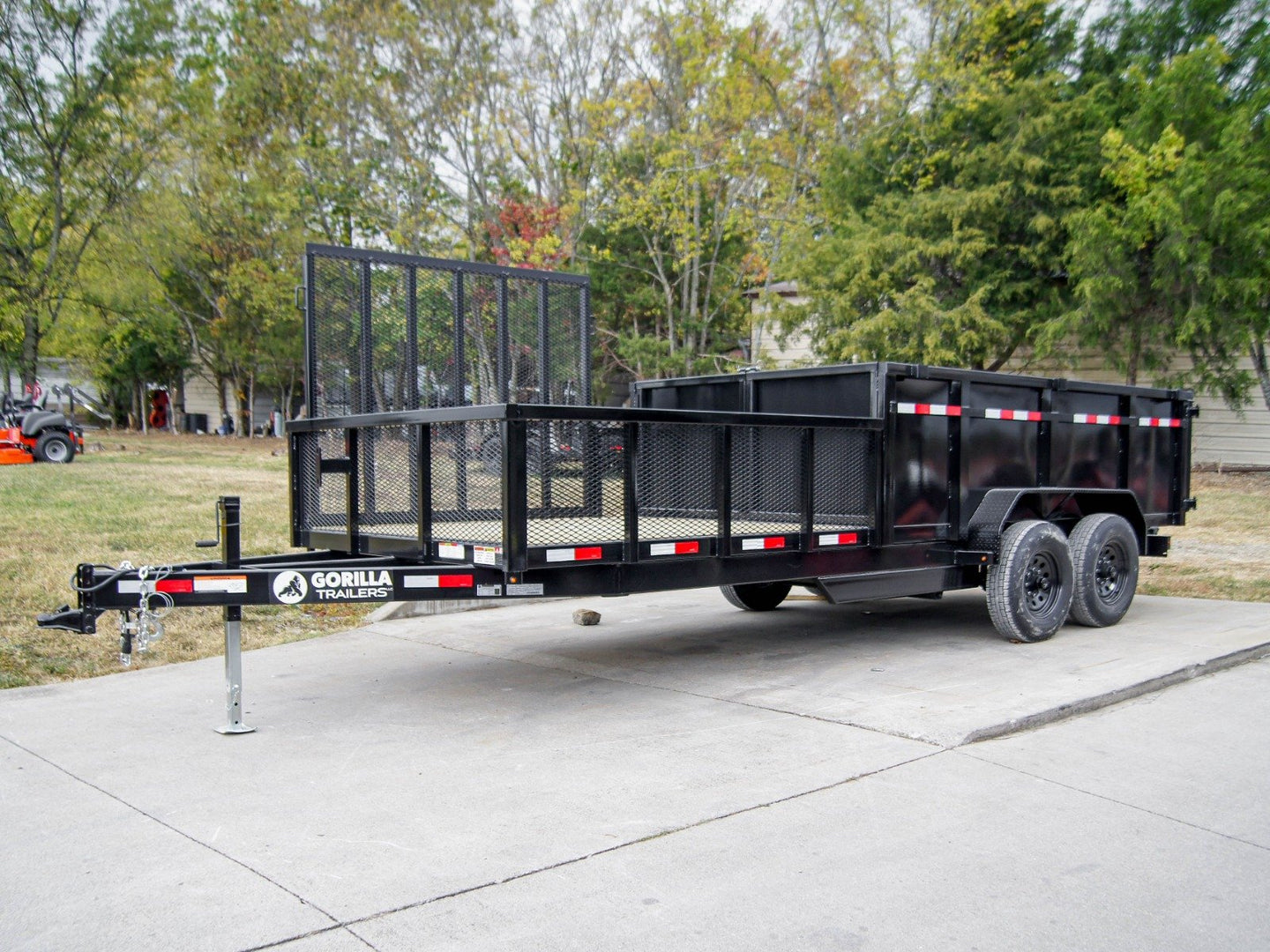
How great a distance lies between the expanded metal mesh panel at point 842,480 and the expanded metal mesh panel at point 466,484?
2132 millimetres

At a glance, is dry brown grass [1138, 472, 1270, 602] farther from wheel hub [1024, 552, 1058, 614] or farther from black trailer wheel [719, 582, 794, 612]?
black trailer wheel [719, 582, 794, 612]

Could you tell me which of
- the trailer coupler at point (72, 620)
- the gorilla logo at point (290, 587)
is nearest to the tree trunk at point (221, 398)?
the trailer coupler at point (72, 620)

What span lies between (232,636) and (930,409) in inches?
188

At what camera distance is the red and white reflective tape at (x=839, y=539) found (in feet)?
23.2

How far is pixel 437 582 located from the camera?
229 inches

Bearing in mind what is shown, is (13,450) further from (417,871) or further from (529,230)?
(417,871)

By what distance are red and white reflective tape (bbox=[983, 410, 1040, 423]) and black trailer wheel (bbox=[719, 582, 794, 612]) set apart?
251 cm

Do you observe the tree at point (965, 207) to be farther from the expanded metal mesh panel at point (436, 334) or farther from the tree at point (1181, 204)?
the expanded metal mesh panel at point (436, 334)

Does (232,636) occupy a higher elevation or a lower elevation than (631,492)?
lower

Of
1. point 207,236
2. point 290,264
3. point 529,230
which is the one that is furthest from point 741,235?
point 207,236

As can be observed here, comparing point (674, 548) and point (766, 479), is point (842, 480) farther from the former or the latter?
point (674, 548)

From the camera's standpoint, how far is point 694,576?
6.53 m

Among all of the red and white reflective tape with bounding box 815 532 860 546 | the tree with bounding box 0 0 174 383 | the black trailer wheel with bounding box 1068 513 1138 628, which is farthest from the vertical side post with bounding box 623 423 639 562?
the tree with bounding box 0 0 174 383

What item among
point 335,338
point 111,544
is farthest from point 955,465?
point 111,544
